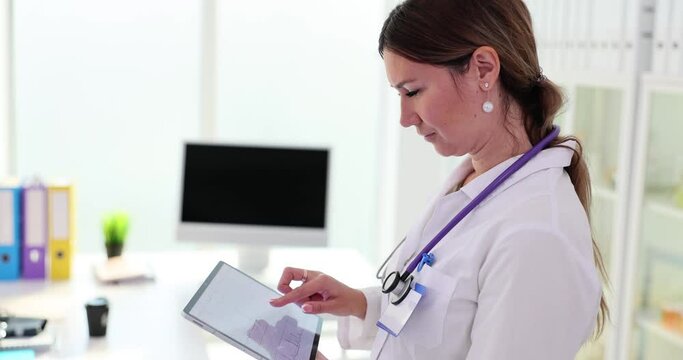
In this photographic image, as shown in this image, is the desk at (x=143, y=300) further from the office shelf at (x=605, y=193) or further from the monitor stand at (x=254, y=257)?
the office shelf at (x=605, y=193)

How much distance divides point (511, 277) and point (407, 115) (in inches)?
13.3

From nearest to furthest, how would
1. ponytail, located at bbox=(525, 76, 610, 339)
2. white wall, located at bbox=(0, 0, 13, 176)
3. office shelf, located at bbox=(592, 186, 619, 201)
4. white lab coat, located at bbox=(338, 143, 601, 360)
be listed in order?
white lab coat, located at bbox=(338, 143, 601, 360) < ponytail, located at bbox=(525, 76, 610, 339) < office shelf, located at bbox=(592, 186, 619, 201) < white wall, located at bbox=(0, 0, 13, 176)

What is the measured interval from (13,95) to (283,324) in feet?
9.80

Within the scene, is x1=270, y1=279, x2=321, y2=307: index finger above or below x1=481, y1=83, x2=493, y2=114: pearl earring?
below

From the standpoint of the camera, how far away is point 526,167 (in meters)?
1.31

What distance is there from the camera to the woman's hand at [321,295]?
1521 millimetres

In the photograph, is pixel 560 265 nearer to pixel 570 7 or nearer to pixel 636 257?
pixel 636 257

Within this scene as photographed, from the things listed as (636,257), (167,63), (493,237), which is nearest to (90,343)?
(493,237)

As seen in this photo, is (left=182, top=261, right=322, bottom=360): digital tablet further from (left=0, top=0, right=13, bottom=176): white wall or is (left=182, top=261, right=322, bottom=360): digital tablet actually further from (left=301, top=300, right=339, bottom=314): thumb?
(left=0, top=0, right=13, bottom=176): white wall

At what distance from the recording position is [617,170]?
9.13ft

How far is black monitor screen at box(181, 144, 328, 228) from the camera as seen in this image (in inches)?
111

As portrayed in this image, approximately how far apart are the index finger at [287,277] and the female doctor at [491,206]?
0.46 feet

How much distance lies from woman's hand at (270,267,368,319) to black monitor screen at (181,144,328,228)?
3.90ft

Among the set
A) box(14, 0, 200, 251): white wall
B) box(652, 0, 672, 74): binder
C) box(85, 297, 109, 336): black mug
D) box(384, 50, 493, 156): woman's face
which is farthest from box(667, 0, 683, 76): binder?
box(14, 0, 200, 251): white wall
